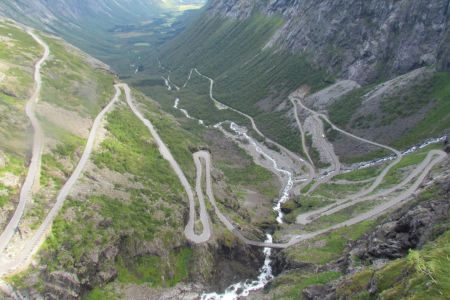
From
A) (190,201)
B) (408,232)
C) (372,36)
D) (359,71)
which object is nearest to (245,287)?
(190,201)

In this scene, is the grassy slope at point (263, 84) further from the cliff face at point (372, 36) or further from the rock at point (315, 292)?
the rock at point (315, 292)

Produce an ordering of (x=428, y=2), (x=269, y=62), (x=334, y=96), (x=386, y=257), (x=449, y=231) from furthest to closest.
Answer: (x=269, y=62) < (x=334, y=96) < (x=428, y=2) < (x=386, y=257) < (x=449, y=231)

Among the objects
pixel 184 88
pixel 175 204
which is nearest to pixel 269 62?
pixel 184 88

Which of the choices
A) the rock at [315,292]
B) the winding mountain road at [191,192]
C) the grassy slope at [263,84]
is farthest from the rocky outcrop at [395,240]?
the grassy slope at [263,84]

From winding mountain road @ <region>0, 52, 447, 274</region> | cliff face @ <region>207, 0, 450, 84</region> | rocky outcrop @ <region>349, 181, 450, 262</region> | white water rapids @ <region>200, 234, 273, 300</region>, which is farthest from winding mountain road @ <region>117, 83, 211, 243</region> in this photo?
cliff face @ <region>207, 0, 450, 84</region>

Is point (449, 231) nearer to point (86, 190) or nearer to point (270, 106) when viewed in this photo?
point (86, 190)

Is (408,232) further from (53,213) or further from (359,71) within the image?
(359,71)
